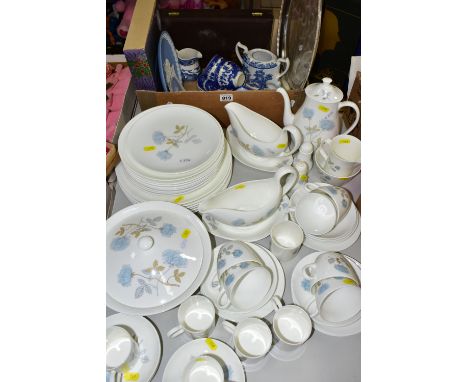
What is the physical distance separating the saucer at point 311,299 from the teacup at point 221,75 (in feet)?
2.37

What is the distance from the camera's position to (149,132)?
99 centimetres

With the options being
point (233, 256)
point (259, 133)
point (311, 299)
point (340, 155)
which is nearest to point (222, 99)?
point (259, 133)

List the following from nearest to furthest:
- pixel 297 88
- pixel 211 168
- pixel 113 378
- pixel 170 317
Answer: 1. pixel 113 378
2. pixel 170 317
3. pixel 211 168
4. pixel 297 88

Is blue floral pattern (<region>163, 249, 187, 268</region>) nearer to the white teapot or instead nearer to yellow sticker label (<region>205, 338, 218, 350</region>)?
yellow sticker label (<region>205, 338, 218, 350</region>)

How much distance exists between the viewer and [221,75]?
123 cm

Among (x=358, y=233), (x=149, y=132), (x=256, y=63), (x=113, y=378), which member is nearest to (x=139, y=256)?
(x=113, y=378)

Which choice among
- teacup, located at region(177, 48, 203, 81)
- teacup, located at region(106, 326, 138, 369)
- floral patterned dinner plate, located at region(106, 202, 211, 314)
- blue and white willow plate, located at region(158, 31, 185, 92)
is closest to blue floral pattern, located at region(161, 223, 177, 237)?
floral patterned dinner plate, located at region(106, 202, 211, 314)

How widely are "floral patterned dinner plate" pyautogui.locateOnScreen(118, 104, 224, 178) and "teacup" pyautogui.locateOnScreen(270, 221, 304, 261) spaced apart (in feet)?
0.83

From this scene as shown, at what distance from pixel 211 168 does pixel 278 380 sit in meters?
0.53

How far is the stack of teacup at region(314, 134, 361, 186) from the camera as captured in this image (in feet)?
3.11

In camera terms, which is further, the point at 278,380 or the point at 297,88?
the point at 297,88

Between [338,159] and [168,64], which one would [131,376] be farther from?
[168,64]

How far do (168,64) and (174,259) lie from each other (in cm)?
71

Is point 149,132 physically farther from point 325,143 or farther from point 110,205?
point 325,143
